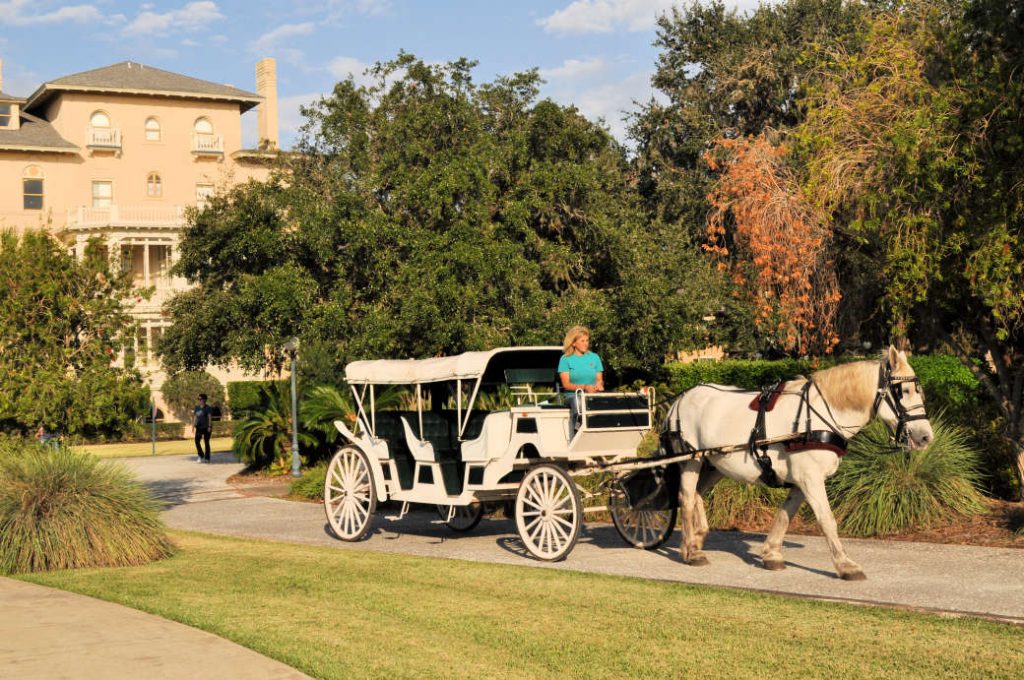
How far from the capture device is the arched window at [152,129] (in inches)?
2554

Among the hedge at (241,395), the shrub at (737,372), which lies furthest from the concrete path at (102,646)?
the hedge at (241,395)

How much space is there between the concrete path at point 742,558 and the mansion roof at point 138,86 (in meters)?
49.9

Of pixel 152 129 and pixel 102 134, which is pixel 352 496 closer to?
pixel 102 134

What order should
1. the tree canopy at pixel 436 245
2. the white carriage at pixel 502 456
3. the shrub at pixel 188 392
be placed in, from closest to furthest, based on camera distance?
the white carriage at pixel 502 456
the tree canopy at pixel 436 245
the shrub at pixel 188 392

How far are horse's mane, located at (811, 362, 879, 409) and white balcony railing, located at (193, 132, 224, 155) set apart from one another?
58.6 metres

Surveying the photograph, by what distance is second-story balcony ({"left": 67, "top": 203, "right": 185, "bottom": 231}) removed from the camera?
59.0 metres

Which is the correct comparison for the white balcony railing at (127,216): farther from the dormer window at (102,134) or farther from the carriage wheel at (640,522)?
the carriage wheel at (640,522)

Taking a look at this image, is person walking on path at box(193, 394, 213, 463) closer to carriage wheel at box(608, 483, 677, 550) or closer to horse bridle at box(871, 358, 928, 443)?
carriage wheel at box(608, 483, 677, 550)

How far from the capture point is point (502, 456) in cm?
1305

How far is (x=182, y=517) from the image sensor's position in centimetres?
1869

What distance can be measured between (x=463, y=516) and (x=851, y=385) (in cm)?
623

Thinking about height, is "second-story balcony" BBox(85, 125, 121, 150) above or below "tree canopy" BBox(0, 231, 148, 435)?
above

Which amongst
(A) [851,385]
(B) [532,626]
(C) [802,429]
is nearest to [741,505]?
(C) [802,429]

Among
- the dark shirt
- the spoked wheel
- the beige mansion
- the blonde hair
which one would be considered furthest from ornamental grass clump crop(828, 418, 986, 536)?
the beige mansion
